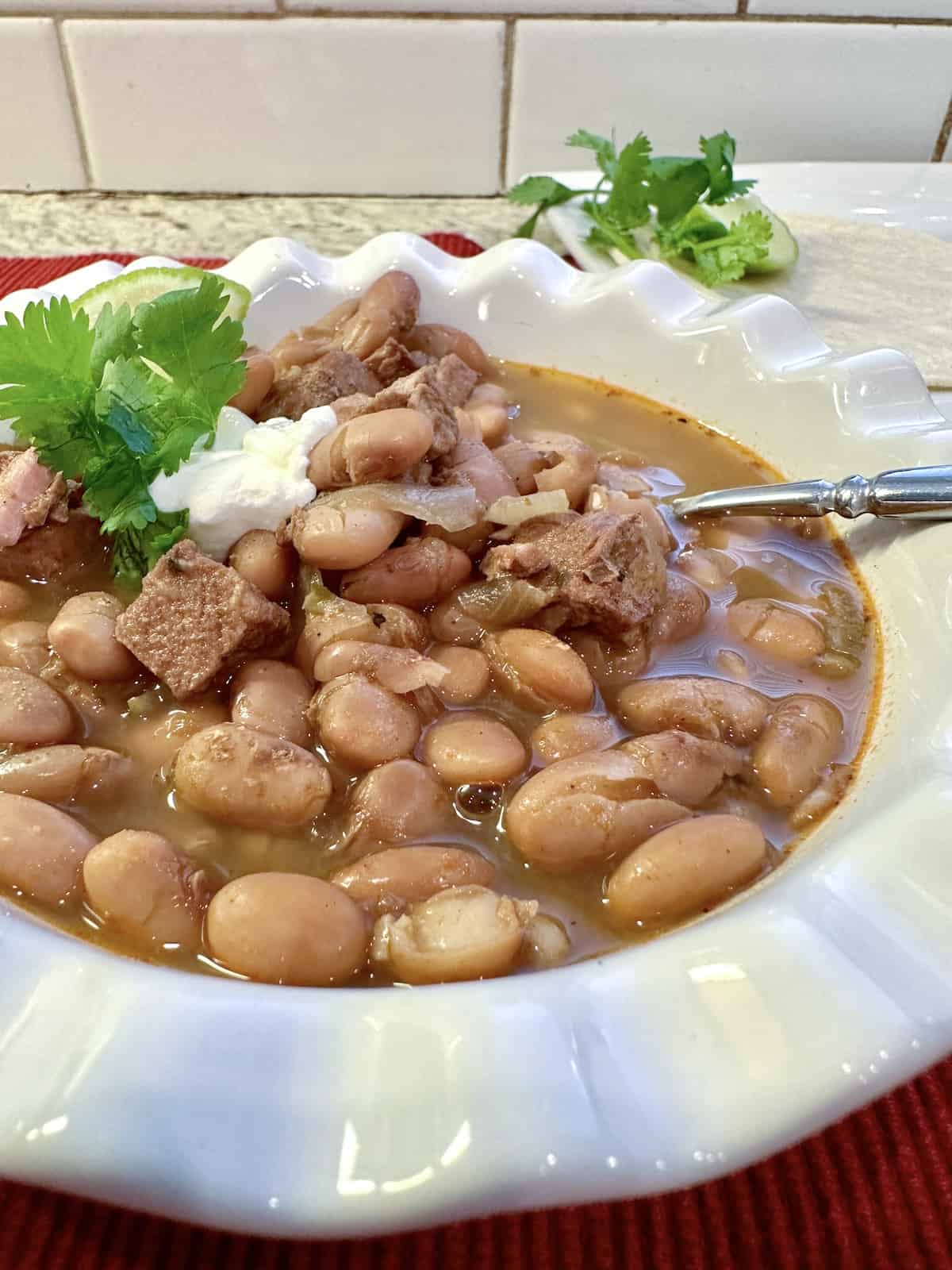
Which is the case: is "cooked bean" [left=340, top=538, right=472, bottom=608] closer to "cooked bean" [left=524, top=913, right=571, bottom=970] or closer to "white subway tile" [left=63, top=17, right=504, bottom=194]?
"cooked bean" [left=524, top=913, right=571, bottom=970]

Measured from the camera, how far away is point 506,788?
140cm

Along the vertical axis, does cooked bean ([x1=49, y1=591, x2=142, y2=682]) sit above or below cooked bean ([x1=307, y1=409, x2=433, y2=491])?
below

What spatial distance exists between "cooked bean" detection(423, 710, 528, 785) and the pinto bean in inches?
40.5

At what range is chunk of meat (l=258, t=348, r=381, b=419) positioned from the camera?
1899mm

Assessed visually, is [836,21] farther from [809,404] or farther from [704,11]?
[809,404]

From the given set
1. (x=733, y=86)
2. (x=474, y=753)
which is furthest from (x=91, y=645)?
(x=733, y=86)

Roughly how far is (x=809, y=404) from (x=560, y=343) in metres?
0.60

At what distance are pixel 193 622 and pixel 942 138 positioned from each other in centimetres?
315

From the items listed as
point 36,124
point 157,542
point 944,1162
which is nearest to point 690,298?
point 157,542

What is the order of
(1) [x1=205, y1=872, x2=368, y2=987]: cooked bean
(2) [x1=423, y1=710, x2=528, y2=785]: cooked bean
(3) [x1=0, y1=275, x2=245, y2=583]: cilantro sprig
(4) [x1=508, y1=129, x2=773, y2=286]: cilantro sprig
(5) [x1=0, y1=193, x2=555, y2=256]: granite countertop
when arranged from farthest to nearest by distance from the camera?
1. (5) [x1=0, y1=193, x2=555, y2=256]: granite countertop
2. (4) [x1=508, y1=129, x2=773, y2=286]: cilantro sprig
3. (3) [x1=0, y1=275, x2=245, y2=583]: cilantro sprig
4. (2) [x1=423, y1=710, x2=528, y2=785]: cooked bean
5. (1) [x1=205, y1=872, x2=368, y2=987]: cooked bean

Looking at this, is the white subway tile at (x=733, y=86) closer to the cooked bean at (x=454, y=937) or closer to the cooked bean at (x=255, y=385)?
the cooked bean at (x=255, y=385)

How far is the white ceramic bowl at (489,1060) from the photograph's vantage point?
83cm

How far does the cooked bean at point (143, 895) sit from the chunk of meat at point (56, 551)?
0.66m

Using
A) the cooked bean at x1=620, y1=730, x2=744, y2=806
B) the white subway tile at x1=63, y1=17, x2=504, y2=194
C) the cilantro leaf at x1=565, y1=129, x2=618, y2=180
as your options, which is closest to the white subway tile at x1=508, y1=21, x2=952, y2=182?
the white subway tile at x1=63, y1=17, x2=504, y2=194
